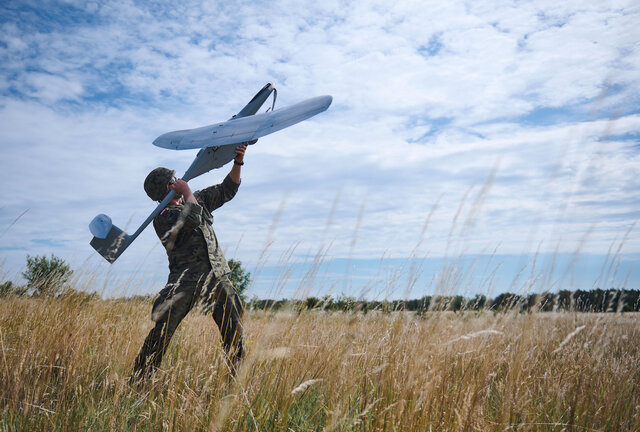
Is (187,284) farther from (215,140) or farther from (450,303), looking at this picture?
(450,303)

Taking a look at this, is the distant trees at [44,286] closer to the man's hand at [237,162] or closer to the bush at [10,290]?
the bush at [10,290]

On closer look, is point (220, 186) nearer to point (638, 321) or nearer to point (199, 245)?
point (199, 245)

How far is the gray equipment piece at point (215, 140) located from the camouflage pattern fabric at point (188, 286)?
48cm

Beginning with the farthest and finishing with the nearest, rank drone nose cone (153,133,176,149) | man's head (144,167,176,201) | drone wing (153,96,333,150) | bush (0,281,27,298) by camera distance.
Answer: bush (0,281,27,298)
drone nose cone (153,133,176,149)
man's head (144,167,176,201)
drone wing (153,96,333,150)

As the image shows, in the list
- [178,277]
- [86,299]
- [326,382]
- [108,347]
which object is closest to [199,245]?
[178,277]

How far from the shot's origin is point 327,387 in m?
2.75

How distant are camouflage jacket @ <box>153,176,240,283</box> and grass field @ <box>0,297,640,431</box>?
2.48ft

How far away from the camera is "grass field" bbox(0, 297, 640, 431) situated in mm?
2199

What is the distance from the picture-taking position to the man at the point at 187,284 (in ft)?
10.8

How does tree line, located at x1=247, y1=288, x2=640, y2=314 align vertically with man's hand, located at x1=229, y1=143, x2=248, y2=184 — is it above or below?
below

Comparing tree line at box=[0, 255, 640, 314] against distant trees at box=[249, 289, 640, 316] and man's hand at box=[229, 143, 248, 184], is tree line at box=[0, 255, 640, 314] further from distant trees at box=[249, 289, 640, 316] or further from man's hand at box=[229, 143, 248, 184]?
man's hand at box=[229, 143, 248, 184]

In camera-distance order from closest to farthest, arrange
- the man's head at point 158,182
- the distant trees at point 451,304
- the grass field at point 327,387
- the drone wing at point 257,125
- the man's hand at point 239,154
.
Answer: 1. the grass field at point 327,387
2. the distant trees at point 451,304
3. the drone wing at point 257,125
4. the man's head at point 158,182
5. the man's hand at point 239,154

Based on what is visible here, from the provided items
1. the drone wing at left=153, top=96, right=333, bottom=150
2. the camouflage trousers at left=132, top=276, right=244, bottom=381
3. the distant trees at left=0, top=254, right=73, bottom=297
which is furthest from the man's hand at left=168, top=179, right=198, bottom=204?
the distant trees at left=0, top=254, right=73, bottom=297

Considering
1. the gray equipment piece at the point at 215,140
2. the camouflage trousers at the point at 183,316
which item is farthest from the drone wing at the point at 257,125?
the camouflage trousers at the point at 183,316
